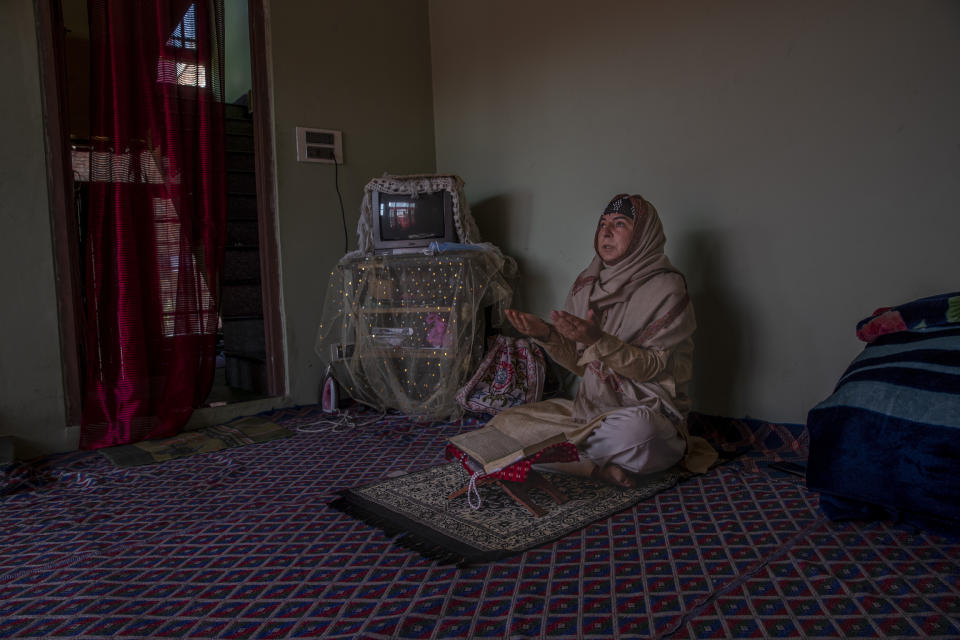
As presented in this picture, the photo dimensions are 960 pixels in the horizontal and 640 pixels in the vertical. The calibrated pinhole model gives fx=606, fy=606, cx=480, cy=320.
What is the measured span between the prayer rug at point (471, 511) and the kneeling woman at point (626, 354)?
8 cm

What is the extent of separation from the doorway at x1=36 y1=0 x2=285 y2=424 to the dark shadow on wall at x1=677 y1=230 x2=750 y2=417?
7.99ft

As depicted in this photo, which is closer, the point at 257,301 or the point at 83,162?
the point at 83,162

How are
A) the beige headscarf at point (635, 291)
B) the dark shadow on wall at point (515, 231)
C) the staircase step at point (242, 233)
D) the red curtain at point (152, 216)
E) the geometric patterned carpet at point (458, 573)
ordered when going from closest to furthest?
the geometric patterned carpet at point (458, 573) < the beige headscarf at point (635, 291) < the red curtain at point (152, 216) < the dark shadow on wall at point (515, 231) < the staircase step at point (242, 233)

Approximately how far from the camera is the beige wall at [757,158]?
7.04 ft

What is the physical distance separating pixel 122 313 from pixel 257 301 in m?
1.74

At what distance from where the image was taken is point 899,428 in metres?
1.74

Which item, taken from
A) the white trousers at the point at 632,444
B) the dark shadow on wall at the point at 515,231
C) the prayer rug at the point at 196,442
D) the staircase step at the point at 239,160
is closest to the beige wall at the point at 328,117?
the prayer rug at the point at 196,442

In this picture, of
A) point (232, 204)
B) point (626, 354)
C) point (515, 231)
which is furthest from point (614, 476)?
point (232, 204)

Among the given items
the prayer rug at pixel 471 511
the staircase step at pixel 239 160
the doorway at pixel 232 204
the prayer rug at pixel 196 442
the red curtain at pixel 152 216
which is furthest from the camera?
the staircase step at pixel 239 160

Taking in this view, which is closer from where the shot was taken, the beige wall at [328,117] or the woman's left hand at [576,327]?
the woman's left hand at [576,327]

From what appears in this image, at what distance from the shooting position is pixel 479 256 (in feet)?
10.8

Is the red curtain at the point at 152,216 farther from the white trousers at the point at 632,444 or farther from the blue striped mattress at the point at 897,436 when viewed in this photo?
the blue striped mattress at the point at 897,436

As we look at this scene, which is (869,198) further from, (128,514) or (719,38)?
(128,514)

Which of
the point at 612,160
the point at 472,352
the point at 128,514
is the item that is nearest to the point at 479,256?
the point at 472,352
